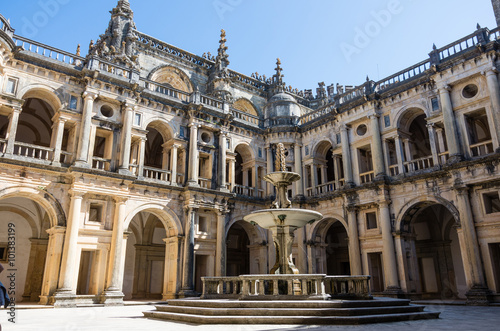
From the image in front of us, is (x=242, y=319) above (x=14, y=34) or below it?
below

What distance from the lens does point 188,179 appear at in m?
23.1

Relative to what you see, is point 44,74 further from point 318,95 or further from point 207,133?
point 318,95

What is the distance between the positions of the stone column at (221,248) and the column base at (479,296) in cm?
1262

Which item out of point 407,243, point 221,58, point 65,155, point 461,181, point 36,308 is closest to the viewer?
point 36,308

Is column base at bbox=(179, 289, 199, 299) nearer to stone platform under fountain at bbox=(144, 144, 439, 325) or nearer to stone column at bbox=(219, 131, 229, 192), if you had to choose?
stone column at bbox=(219, 131, 229, 192)

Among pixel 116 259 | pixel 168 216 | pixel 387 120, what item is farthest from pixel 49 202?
pixel 387 120

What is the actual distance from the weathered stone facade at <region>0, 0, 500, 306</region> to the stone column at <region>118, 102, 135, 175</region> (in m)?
0.11

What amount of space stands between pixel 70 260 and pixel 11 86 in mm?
8879

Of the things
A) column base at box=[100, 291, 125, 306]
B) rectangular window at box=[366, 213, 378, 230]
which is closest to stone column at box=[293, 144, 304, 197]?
rectangular window at box=[366, 213, 378, 230]

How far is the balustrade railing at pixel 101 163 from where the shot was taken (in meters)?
20.3

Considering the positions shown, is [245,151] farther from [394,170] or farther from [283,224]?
[283,224]

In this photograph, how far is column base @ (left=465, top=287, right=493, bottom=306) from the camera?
16.7 m

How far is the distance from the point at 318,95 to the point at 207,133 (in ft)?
53.3

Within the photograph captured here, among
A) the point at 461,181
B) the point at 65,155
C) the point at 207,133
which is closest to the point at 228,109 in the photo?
the point at 207,133
